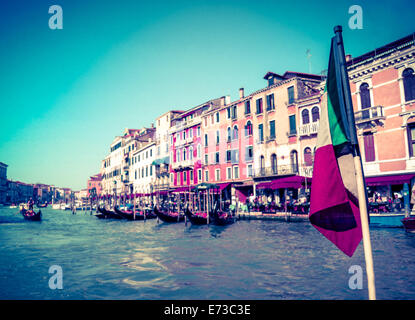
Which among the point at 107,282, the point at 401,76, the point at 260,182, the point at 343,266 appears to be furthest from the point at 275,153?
the point at 107,282

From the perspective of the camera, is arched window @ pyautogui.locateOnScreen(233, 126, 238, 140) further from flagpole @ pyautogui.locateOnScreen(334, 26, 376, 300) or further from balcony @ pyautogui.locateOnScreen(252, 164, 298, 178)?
flagpole @ pyautogui.locateOnScreen(334, 26, 376, 300)

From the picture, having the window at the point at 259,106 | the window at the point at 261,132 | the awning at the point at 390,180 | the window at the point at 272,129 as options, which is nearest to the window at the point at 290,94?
the window at the point at 272,129

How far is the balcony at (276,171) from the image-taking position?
23594 mm

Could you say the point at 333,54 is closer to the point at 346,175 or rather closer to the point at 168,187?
the point at 346,175

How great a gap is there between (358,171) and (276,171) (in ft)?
76.1

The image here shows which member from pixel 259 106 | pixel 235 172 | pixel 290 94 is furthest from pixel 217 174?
pixel 290 94

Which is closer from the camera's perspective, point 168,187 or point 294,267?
point 294,267

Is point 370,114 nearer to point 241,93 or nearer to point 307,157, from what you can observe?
point 307,157

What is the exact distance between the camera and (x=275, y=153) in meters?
25.3

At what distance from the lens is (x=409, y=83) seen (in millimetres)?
16484

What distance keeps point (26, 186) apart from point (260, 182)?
447 feet

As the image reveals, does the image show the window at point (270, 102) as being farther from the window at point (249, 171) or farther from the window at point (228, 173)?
the window at point (228, 173)

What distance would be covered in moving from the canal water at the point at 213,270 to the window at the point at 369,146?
577 cm
